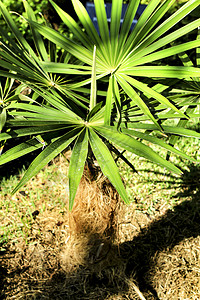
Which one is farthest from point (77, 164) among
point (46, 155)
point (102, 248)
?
point (102, 248)

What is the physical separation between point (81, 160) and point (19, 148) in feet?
1.01

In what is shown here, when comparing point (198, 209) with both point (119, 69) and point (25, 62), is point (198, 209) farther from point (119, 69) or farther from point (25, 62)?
point (25, 62)

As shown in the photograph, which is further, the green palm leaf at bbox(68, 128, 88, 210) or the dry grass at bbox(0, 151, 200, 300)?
the dry grass at bbox(0, 151, 200, 300)

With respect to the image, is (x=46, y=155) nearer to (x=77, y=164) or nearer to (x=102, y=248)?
Result: (x=77, y=164)

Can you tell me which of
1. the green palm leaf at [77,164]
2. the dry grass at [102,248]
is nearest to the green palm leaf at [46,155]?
the green palm leaf at [77,164]

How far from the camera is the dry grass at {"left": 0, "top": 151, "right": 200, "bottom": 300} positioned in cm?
195

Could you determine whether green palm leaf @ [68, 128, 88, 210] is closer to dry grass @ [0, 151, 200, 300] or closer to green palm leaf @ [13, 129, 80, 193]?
green palm leaf @ [13, 129, 80, 193]

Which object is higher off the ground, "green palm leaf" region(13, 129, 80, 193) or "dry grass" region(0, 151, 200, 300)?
"green palm leaf" region(13, 129, 80, 193)

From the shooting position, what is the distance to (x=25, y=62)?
1596mm

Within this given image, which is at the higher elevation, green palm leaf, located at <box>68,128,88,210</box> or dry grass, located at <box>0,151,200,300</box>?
green palm leaf, located at <box>68,128,88,210</box>

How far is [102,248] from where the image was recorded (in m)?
2.03

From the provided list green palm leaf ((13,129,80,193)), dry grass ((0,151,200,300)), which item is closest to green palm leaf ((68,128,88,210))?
green palm leaf ((13,129,80,193))

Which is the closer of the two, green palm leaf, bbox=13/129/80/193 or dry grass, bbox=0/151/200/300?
green palm leaf, bbox=13/129/80/193

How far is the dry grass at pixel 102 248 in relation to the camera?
1945 millimetres
